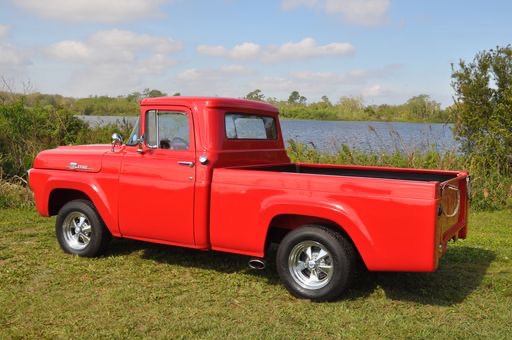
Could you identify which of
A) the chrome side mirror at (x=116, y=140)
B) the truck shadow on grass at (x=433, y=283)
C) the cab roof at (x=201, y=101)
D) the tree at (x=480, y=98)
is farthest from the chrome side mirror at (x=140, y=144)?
the tree at (x=480, y=98)

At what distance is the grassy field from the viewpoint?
14.3 feet

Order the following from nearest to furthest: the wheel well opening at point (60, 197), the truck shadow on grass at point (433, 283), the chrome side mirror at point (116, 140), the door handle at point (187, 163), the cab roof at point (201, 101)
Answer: the truck shadow on grass at point (433, 283), the door handle at point (187, 163), the cab roof at point (201, 101), the chrome side mirror at point (116, 140), the wheel well opening at point (60, 197)

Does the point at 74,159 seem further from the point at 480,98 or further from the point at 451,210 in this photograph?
the point at 480,98

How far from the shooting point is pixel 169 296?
5.11 meters

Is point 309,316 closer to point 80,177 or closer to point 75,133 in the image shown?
point 80,177

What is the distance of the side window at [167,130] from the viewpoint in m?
5.71

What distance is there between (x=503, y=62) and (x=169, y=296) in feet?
31.6

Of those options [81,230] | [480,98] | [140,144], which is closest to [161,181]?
[140,144]

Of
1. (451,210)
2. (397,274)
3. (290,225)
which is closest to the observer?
(451,210)

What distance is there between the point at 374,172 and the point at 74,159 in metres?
3.51

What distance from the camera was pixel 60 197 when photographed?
6777mm

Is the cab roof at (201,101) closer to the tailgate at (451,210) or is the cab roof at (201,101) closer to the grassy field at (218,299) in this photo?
the grassy field at (218,299)

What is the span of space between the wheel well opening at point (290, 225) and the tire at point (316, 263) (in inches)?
3.4

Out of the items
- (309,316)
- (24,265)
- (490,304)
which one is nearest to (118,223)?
(24,265)
